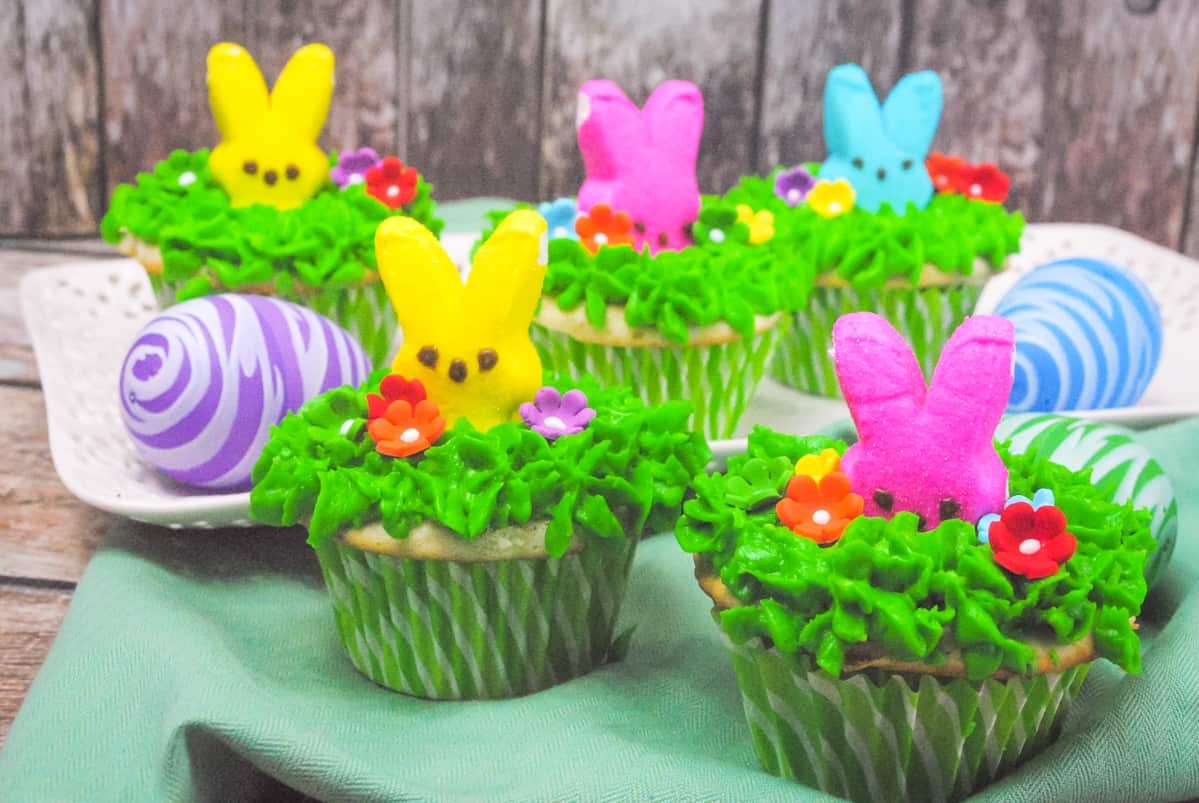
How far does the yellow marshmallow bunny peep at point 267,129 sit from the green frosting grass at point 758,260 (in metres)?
0.34

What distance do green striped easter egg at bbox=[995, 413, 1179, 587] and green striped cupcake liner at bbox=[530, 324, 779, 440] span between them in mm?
443

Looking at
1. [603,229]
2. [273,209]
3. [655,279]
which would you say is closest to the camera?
[655,279]

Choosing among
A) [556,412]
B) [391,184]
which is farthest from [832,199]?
[556,412]

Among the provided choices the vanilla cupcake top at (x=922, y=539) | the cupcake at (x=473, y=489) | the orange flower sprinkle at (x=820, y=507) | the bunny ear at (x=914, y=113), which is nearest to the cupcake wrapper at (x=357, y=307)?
the cupcake at (x=473, y=489)

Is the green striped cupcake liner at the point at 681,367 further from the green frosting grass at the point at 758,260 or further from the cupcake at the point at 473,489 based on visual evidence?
the cupcake at the point at 473,489

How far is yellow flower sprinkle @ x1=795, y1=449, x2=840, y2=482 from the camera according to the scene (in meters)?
1.37

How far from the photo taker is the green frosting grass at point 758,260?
1.96 m

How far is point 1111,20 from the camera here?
3078 mm

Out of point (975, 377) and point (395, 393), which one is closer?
point (975, 377)

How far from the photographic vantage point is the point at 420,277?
4.98 ft

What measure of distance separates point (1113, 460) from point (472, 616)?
702 mm

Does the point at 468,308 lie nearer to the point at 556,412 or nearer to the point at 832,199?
the point at 556,412

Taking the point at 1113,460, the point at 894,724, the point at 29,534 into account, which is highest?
the point at 1113,460

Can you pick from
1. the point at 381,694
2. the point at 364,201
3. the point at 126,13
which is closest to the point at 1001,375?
the point at 381,694
